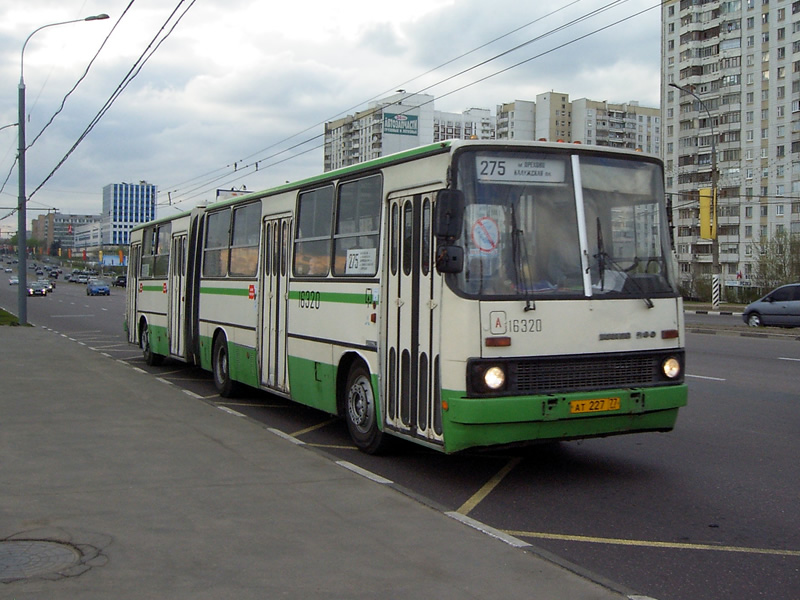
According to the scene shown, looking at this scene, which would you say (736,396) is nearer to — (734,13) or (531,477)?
(531,477)

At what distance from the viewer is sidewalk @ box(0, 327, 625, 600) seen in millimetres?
4770

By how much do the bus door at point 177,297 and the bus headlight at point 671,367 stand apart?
31.3ft

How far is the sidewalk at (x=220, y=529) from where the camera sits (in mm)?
4770

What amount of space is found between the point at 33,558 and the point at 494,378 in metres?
3.56

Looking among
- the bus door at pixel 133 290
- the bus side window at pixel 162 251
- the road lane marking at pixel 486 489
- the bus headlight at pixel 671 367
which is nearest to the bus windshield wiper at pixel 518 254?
the bus headlight at pixel 671 367

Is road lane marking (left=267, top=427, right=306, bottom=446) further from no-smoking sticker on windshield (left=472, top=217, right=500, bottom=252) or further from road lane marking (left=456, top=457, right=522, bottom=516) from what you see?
no-smoking sticker on windshield (left=472, top=217, right=500, bottom=252)

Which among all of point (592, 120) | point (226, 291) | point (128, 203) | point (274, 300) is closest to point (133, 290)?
point (226, 291)

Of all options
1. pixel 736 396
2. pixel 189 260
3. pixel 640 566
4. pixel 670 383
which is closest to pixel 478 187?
pixel 670 383

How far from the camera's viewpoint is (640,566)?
5.27 meters

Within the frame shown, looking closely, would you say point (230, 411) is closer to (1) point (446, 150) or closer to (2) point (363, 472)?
(2) point (363, 472)

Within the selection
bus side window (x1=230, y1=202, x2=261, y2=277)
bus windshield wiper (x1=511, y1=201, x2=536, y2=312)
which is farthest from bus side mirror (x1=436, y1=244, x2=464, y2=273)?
bus side window (x1=230, y1=202, x2=261, y2=277)

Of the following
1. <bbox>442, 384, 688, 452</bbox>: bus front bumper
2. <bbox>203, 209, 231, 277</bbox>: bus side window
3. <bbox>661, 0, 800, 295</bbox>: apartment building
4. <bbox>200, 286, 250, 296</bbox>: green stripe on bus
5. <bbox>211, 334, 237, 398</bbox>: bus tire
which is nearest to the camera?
<bbox>442, 384, 688, 452</bbox>: bus front bumper

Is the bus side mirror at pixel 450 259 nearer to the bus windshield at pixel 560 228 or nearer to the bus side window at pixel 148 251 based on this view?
the bus windshield at pixel 560 228

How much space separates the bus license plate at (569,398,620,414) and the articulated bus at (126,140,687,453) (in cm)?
1
